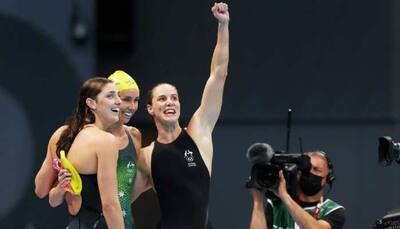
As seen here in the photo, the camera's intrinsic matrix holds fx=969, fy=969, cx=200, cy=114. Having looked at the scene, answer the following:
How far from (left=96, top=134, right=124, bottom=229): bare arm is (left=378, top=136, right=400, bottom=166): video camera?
1766 mm

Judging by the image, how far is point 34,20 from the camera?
372 inches

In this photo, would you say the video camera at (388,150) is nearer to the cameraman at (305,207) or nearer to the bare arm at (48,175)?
the cameraman at (305,207)

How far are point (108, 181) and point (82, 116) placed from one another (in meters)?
0.51

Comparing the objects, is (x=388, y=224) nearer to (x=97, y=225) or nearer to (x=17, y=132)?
(x=97, y=225)

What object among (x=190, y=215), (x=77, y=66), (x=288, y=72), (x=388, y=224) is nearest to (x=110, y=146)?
(x=190, y=215)

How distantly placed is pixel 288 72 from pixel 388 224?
446 cm

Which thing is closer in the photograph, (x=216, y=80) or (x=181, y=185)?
(x=181, y=185)

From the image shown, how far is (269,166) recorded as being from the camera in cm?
604

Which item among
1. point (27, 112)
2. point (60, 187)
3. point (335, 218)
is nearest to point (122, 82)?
point (60, 187)

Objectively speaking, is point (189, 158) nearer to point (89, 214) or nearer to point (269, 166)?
point (269, 166)

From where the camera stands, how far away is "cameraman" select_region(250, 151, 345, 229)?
19.7 feet

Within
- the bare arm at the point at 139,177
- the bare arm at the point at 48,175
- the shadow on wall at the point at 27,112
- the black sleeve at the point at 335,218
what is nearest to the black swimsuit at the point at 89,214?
the bare arm at the point at 48,175

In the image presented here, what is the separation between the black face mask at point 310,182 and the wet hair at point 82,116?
139cm

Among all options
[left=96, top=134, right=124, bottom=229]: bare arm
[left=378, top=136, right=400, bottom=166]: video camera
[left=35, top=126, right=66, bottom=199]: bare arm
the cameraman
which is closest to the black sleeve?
the cameraman
